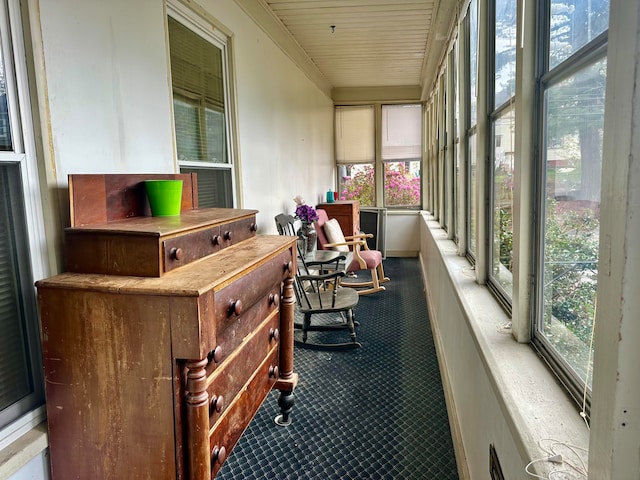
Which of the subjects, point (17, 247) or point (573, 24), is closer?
point (573, 24)

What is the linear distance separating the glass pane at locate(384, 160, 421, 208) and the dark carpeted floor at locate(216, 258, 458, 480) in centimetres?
409

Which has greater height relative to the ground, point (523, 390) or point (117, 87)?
point (117, 87)

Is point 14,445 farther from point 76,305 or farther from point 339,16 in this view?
point 339,16

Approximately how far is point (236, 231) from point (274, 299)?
370 mm

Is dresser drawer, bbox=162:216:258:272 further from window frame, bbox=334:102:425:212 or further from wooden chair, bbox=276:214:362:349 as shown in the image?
window frame, bbox=334:102:425:212

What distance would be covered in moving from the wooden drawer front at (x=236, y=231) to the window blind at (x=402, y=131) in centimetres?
564

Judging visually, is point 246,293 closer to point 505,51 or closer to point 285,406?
point 285,406

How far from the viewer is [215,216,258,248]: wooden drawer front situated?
5.53ft

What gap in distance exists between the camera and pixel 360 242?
4961 millimetres

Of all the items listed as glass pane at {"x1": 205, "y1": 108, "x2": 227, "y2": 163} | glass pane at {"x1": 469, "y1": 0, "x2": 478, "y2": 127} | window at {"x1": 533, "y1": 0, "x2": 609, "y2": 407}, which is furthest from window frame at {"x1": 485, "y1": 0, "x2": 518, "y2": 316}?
glass pane at {"x1": 205, "y1": 108, "x2": 227, "y2": 163}

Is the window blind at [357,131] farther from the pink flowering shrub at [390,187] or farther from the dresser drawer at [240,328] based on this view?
the dresser drawer at [240,328]

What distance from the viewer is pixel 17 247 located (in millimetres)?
1270

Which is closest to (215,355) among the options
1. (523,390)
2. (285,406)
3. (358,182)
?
(523,390)

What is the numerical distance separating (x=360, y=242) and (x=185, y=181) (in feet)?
10.4
